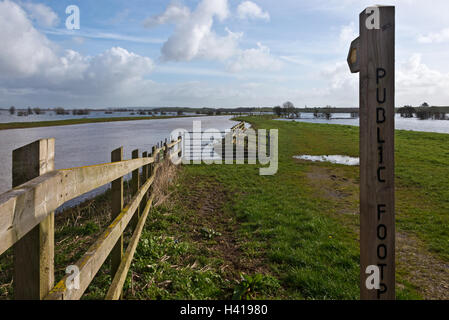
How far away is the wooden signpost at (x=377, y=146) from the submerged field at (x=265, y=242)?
1291 mm

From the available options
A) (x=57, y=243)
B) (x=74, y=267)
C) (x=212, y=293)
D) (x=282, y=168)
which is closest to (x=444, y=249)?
(x=212, y=293)

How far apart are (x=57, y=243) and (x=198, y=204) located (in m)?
3.20

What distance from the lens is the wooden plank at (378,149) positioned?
2182 mm

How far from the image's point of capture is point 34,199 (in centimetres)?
132

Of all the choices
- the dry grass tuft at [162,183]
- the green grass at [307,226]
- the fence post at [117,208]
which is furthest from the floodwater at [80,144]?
the fence post at [117,208]

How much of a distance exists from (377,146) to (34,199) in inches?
87.1

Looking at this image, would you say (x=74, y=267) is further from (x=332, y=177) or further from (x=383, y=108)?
(x=332, y=177)

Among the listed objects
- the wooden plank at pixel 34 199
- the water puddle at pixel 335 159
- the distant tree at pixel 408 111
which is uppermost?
the distant tree at pixel 408 111

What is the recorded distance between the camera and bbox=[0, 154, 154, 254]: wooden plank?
112 centimetres

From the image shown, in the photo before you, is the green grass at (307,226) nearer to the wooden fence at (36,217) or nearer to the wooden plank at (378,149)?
the wooden plank at (378,149)

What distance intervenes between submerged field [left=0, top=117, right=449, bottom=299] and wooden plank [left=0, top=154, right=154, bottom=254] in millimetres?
2009

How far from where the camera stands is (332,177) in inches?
423

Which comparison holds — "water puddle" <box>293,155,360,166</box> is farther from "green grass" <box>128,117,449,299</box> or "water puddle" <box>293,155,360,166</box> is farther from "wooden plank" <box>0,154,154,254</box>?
"wooden plank" <box>0,154,154,254</box>

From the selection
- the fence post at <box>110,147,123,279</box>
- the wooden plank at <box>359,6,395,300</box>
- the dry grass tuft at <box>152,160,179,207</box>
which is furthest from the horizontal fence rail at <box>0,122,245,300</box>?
the dry grass tuft at <box>152,160,179,207</box>
